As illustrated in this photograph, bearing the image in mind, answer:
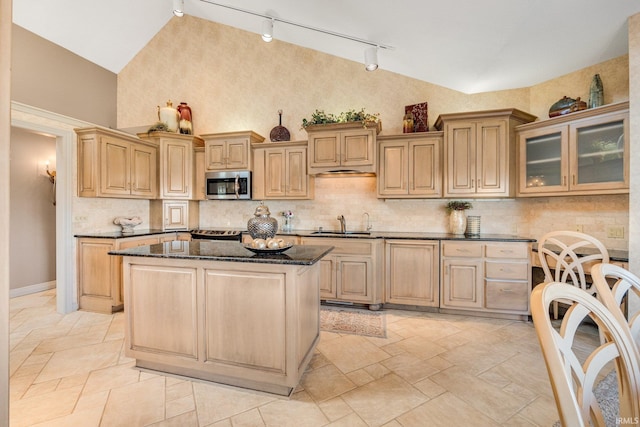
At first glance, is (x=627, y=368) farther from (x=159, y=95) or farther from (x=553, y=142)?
(x=159, y=95)

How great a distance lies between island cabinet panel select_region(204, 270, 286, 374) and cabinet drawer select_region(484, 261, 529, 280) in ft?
8.47


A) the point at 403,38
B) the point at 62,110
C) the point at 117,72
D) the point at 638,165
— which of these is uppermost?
the point at 117,72

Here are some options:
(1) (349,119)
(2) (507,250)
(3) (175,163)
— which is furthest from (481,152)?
(3) (175,163)

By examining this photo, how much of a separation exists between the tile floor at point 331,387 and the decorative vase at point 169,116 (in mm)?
3051

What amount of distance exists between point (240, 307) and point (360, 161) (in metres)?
2.45

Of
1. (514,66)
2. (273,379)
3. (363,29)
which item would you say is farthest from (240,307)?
(514,66)

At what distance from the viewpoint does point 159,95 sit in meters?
4.92

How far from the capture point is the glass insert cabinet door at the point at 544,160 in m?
3.09

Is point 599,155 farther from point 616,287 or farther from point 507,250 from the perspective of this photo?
point 616,287

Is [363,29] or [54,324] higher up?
[363,29]

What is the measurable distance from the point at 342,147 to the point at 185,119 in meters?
2.75

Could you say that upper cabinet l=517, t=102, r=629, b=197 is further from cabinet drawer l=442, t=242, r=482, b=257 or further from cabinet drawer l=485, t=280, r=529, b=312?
cabinet drawer l=485, t=280, r=529, b=312

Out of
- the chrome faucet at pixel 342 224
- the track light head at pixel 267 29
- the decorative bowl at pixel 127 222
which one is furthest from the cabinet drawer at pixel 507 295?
the decorative bowl at pixel 127 222

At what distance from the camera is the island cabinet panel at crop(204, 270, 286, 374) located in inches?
74.9
